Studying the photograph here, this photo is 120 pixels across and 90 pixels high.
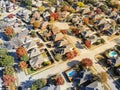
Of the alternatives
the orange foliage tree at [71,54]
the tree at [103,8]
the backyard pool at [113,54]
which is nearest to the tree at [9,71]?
the orange foliage tree at [71,54]

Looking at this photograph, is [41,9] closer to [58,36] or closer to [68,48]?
[58,36]

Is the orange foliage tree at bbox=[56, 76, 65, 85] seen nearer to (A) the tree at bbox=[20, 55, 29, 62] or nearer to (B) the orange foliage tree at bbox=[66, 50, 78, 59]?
(B) the orange foliage tree at bbox=[66, 50, 78, 59]

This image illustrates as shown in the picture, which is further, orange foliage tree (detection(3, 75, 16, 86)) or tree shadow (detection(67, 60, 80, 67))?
tree shadow (detection(67, 60, 80, 67))

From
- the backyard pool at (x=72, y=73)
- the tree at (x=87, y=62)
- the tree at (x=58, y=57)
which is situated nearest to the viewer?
the backyard pool at (x=72, y=73)

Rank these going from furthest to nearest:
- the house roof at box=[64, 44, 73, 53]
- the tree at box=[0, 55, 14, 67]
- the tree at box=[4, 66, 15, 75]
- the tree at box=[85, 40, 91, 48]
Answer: the tree at box=[85, 40, 91, 48], the house roof at box=[64, 44, 73, 53], the tree at box=[0, 55, 14, 67], the tree at box=[4, 66, 15, 75]

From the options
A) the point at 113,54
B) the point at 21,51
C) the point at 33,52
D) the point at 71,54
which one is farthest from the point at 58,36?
the point at 113,54

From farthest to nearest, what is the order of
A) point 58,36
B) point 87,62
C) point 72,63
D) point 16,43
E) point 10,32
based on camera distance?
1. point 10,32
2. point 58,36
3. point 16,43
4. point 72,63
5. point 87,62

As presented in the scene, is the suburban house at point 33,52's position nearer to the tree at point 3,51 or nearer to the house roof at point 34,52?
the house roof at point 34,52

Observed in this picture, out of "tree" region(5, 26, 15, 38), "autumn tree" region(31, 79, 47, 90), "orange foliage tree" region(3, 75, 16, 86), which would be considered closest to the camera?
"autumn tree" region(31, 79, 47, 90)

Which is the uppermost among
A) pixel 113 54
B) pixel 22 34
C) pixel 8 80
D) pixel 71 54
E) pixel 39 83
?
pixel 22 34

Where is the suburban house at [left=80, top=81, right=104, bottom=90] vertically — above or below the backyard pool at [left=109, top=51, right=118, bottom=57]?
below

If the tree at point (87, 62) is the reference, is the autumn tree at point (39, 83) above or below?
below

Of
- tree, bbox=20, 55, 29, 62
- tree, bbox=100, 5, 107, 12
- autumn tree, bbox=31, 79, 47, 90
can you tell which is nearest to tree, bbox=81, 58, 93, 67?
autumn tree, bbox=31, 79, 47, 90
